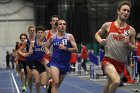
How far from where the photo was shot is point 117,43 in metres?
8.77

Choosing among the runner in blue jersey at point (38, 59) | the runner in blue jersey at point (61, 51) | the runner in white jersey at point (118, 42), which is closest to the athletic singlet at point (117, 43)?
the runner in white jersey at point (118, 42)

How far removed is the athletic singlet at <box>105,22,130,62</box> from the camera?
873 centimetres

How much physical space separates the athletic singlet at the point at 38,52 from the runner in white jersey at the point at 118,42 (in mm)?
4286

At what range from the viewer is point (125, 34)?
870 cm

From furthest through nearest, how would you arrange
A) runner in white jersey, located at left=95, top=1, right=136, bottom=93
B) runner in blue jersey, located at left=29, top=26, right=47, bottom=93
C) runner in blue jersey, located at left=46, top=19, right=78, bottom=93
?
runner in blue jersey, located at left=29, top=26, right=47, bottom=93, runner in blue jersey, located at left=46, top=19, right=78, bottom=93, runner in white jersey, located at left=95, top=1, right=136, bottom=93

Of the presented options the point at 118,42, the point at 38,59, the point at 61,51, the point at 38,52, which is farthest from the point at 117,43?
the point at 38,59

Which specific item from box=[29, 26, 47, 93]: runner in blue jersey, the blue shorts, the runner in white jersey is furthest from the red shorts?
box=[29, 26, 47, 93]: runner in blue jersey

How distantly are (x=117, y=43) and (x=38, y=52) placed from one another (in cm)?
470

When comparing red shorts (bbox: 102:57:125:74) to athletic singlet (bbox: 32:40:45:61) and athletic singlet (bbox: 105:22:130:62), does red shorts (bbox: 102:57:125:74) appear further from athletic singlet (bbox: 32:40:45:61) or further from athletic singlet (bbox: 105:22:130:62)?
athletic singlet (bbox: 32:40:45:61)

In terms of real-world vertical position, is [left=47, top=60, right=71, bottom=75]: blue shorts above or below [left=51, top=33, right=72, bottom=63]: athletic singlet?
below

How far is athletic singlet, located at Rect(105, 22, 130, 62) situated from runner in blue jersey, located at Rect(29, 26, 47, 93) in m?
4.19

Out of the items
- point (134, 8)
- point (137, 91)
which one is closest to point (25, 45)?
point (137, 91)

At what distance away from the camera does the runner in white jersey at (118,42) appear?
341 inches

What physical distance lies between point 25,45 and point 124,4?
6.28 meters
